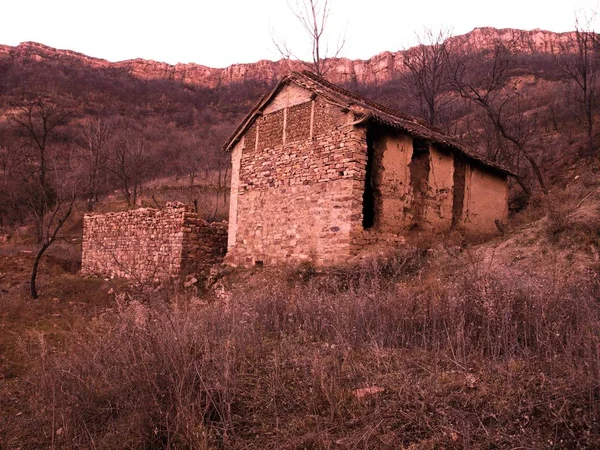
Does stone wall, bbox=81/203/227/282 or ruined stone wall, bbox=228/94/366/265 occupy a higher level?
ruined stone wall, bbox=228/94/366/265

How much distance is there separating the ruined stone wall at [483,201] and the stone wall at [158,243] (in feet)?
26.4

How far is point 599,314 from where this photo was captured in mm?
3789

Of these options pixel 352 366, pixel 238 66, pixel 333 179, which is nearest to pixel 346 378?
pixel 352 366

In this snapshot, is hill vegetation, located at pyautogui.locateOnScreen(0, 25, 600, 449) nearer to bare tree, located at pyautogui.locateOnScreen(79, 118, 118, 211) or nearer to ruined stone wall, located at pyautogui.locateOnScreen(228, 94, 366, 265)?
ruined stone wall, located at pyautogui.locateOnScreen(228, 94, 366, 265)

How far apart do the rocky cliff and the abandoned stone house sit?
5201 cm

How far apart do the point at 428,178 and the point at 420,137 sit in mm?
1221

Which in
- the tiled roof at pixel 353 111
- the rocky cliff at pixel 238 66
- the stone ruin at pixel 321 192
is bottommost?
the stone ruin at pixel 321 192

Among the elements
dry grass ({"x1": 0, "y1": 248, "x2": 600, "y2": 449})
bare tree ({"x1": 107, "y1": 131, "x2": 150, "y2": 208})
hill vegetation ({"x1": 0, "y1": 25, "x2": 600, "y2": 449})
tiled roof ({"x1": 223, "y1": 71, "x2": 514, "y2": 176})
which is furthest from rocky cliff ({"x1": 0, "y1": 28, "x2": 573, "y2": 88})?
dry grass ({"x1": 0, "y1": 248, "x2": 600, "y2": 449})

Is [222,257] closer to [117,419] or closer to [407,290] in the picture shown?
[407,290]

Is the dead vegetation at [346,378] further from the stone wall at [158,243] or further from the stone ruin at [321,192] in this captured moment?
the stone wall at [158,243]

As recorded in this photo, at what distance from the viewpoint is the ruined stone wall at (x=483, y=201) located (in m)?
13.3

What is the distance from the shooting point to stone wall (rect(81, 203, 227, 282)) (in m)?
13.3

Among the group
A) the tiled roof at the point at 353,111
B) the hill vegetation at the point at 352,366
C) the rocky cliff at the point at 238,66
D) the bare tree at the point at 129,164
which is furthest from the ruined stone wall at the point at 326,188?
the rocky cliff at the point at 238,66

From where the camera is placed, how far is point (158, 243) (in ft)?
45.7
